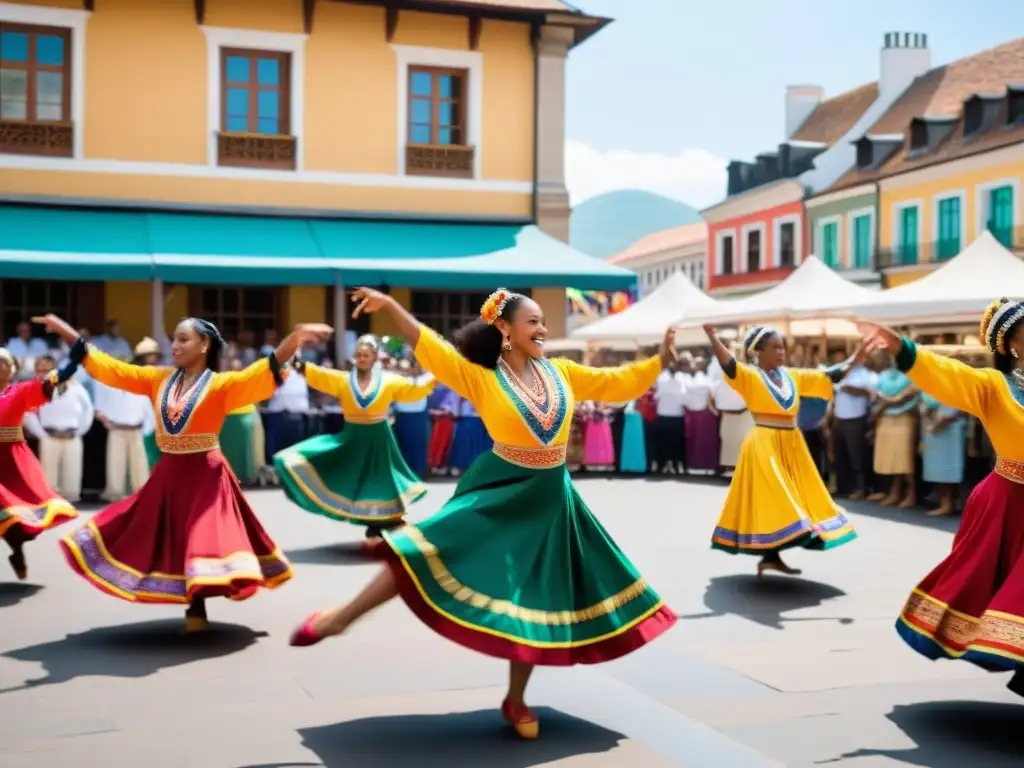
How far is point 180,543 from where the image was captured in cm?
700

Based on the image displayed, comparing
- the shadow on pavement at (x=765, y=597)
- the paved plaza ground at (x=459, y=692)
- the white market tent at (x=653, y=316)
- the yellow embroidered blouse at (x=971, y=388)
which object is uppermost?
the white market tent at (x=653, y=316)

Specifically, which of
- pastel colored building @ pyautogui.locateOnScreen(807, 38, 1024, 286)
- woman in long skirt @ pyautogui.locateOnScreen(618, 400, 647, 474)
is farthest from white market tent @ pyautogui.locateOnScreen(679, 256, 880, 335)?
pastel colored building @ pyautogui.locateOnScreen(807, 38, 1024, 286)

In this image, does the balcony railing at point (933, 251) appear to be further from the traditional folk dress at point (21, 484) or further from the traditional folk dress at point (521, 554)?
the traditional folk dress at point (521, 554)

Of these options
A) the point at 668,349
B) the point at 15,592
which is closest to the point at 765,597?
the point at 668,349

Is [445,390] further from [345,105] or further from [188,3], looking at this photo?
[188,3]

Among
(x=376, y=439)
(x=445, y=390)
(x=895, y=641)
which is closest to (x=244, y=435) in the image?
(x=445, y=390)

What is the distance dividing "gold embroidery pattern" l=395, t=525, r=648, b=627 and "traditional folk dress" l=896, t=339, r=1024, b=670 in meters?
1.45

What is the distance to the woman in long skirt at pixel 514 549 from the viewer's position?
4.98 m

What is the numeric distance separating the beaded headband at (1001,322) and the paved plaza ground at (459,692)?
1603 mm

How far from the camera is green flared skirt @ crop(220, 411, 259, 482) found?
15.7m

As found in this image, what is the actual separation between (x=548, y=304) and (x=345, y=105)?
4852mm

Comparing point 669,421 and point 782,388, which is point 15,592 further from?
point 669,421

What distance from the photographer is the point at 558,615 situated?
5086 mm

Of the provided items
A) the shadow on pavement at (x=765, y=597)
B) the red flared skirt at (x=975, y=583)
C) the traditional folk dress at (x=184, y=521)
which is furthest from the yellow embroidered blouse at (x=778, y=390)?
the traditional folk dress at (x=184, y=521)
